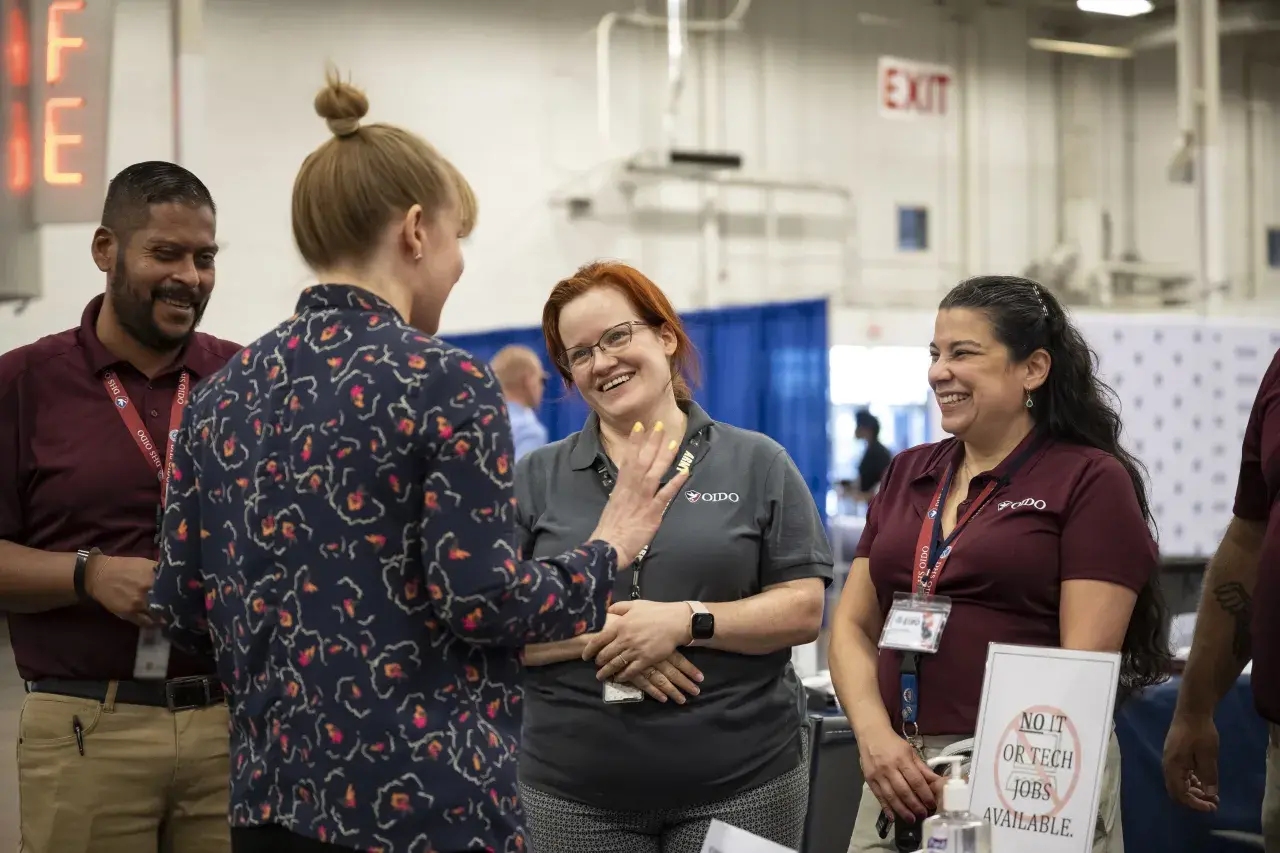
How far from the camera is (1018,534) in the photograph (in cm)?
191

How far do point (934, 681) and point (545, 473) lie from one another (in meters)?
0.72

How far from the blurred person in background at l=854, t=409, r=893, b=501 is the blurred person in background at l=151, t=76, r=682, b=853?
7.59 m

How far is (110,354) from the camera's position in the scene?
6.61 ft

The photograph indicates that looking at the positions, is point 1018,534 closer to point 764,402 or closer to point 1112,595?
point 1112,595

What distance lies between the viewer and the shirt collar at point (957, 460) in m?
2.01

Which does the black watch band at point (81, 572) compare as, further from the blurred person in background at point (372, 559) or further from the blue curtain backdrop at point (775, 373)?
the blue curtain backdrop at point (775, 373)

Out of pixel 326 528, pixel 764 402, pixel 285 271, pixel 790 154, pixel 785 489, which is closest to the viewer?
pixel 326 528

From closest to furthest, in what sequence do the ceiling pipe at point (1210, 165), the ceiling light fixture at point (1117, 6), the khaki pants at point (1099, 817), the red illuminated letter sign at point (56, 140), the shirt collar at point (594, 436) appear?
the khaki pants at point (1099, 817) → the shirt collar at point (594, 436) → the red illuminated letter sign at point (56, 140) → the ceiling pipe at point (1210, 165) → the ceiling light fixture at point (1117, 6)

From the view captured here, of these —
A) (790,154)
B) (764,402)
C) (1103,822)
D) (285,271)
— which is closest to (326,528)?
(1103,822)

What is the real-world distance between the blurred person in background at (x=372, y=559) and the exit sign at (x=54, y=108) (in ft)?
4.95

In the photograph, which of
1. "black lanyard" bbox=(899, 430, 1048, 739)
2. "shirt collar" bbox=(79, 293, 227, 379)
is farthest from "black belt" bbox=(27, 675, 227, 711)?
"black lanyard" bbox=(899, 430, 1048, 739)

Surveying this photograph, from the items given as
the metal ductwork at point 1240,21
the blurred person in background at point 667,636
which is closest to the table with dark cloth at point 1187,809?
the blurred person in background at point 667,636

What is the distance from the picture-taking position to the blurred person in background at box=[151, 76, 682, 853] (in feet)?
4.30

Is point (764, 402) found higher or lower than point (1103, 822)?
higher
